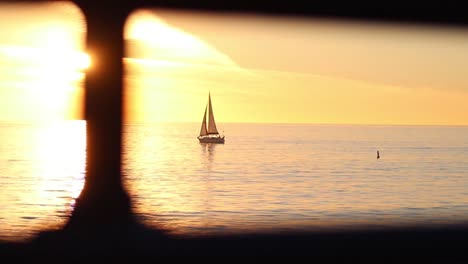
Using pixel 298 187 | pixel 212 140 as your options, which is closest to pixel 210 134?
pixel 212 140

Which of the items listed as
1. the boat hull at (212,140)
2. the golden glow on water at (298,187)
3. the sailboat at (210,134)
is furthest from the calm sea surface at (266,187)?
the boat hull at (212,140)

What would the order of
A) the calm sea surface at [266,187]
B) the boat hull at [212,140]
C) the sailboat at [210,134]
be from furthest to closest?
the boat hull at [212,140] < the sailboat at [210,134] < the calm sea surface at [266,187]

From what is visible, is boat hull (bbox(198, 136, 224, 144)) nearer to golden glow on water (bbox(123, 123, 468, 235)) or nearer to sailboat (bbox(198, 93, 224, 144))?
sailboat (bbox(198, 93, 224, 144))

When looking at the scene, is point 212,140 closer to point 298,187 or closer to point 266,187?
point 266,187

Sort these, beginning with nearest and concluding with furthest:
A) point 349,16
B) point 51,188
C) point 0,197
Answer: point 349,16 → point 0,197 → point 51,188

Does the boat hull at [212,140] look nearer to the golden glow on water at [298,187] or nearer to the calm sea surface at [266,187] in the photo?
the golden glow on water at [298,187]

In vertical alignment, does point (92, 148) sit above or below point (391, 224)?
above

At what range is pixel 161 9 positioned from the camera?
1701mm

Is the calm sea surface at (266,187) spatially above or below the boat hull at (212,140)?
below

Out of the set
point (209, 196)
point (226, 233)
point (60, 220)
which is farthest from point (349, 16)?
point (209, 196)

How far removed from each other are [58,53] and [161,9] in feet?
0.96

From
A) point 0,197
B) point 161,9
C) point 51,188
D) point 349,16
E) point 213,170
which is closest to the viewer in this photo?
point 161,9

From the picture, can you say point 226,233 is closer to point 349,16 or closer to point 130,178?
point 130,178

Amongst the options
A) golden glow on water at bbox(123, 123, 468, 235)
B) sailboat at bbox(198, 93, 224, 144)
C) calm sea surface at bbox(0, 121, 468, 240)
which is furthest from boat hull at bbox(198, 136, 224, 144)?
calm sea surface at bbox(0, 121, 468, 240)
